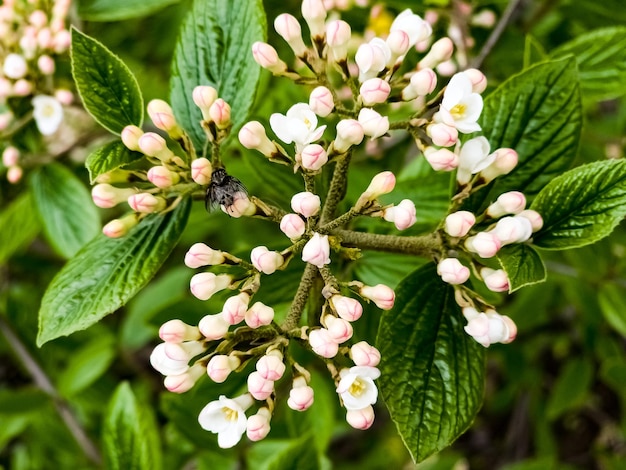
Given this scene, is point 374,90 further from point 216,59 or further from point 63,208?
point 63,208

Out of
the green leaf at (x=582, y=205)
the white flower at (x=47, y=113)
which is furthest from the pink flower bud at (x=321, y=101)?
the white flower at (x=47, y=113)

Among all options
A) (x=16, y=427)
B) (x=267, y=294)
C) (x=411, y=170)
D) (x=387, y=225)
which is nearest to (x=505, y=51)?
(x=411, y=170)

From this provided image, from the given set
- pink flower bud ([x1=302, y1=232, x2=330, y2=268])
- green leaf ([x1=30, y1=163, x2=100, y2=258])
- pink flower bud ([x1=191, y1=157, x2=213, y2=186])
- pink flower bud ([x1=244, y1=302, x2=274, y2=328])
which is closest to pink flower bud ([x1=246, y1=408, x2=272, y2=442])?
pink flower bud ([x1=244, y1=302, x2=274, y2=328])

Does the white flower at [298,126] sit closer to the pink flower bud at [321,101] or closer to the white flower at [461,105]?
the pink flower bud at [321,101]

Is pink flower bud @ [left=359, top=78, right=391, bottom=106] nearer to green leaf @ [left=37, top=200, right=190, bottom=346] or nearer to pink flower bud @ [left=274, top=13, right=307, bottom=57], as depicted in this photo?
pink flower bud @ [left=274, top=13, right=307, bottom=57]

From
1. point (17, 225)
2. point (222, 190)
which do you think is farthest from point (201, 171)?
point (17, 225)

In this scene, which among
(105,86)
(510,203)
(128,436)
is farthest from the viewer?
(128,436)
